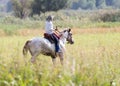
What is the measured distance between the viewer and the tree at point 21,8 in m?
81.7

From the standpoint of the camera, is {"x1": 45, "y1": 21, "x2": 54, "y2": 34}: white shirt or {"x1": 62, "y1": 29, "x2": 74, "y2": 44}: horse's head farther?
{"x1": 62, "y1": 29, "x2": 74, "y2": 44}: horse's head

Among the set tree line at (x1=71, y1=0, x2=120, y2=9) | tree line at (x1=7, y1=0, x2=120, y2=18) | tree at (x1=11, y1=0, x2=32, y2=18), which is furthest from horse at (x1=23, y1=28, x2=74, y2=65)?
tree line at (x1=71, y1=0, x2=120, y2=9)

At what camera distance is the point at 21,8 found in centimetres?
8338

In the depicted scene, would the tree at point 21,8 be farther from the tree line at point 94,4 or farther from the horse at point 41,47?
the tree line at point 94,4

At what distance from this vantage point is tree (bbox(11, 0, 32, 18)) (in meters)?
81.7

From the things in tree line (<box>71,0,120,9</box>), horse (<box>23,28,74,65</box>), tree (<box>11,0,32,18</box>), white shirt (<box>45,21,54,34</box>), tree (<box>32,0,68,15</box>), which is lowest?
tree line (<box>71,0,120,9</box>)

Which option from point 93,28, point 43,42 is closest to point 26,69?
point 43,42

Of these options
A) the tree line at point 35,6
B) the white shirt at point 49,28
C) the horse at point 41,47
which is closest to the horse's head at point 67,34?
the horse at point 41,47

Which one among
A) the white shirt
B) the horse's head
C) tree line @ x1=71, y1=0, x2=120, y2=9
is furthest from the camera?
tree line @ x1=71, y1=0, x2=120, y2=9

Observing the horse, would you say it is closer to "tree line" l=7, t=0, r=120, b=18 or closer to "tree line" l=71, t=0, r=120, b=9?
"tree line" l=7, t=0, r=120, b=18

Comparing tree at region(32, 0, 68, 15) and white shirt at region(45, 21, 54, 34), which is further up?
white shirt at region(45, 21, 54, 34)

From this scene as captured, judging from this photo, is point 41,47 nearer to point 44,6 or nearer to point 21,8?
point 44,6

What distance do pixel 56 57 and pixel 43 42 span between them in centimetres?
84

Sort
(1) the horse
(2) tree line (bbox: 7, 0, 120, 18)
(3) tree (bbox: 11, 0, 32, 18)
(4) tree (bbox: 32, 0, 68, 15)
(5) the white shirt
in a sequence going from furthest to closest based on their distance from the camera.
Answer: (3) tree (bbox: 11, 0, 32, 18)
(2) tree line (bbox: 7, 0, 120, 18)
(4) tree (bbox: 32, 0, 68, 15)
(5) the white shirt
(1) the horse
